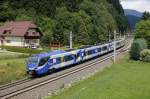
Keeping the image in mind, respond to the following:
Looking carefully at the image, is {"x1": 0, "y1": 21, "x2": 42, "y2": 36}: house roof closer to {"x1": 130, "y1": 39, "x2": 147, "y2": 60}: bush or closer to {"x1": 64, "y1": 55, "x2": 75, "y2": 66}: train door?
{"x1": 130, "y1": 39, "x2": 147, "y2": 60}: bush

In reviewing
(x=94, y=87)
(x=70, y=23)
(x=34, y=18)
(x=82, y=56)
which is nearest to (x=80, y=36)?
(x=70, y=23)

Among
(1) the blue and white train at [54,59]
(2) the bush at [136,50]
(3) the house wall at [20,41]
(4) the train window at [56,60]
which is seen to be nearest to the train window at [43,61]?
(1) the blue and white train at [54,59]

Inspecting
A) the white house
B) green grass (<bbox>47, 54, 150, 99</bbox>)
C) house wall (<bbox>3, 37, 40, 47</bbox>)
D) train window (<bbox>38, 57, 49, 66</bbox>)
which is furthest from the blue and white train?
house wall (<bbox>3, 37, 40, 47</bbox>)

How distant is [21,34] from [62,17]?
2257 cm

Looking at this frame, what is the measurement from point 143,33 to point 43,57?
45.4 metres

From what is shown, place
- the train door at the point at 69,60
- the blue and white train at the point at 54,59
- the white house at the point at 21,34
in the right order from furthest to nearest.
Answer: the white house at the point at 21,34 < the train door at the point at 69,60 < the blue and white train at the point at 54,59

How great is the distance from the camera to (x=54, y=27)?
100 metres

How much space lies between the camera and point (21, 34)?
285 ft

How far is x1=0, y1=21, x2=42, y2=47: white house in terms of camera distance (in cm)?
8719

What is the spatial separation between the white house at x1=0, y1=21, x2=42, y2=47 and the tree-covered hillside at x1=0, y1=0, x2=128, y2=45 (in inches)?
179

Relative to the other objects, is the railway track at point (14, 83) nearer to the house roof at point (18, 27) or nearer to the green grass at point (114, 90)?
the green grass at point (114, 90)

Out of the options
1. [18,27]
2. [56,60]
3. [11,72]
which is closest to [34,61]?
[11,72]

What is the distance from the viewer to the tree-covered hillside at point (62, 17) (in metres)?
100

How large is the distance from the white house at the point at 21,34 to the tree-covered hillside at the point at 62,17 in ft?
14.9
